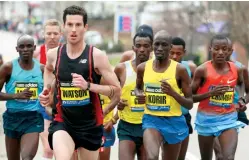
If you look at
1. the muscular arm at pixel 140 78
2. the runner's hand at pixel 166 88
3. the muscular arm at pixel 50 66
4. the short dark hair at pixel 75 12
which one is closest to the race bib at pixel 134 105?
the muscular arm at pixel 140 78

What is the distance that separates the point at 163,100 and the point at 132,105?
83 cm

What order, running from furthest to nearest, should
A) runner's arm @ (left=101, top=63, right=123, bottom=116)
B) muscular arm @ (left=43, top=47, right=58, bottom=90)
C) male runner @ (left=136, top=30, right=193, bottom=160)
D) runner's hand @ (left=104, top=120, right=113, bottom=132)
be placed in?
runner's hand @ (left=104, top=120, right=113, bottom=132) < male runner @ (left=136, top=30, right=193, bottom=160) < runner's arm @ (left=101, top=63, right=123, bottom=116) < muscular arm @ (left=43, top=47, right=58, bottom=90)

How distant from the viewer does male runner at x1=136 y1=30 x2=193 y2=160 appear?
816 cm

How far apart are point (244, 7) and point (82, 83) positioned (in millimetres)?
30894

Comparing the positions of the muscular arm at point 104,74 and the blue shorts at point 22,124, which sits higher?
the muscular arm at point 104,74

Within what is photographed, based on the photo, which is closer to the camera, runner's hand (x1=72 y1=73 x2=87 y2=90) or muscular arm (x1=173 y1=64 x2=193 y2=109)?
runner's hand (x1=72 y1=73 x2=87 y2=90)

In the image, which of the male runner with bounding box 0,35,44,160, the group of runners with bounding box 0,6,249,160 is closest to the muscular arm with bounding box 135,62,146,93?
the group of runners with bounding box 0,6,249,160

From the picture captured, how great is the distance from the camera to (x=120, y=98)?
816 cm

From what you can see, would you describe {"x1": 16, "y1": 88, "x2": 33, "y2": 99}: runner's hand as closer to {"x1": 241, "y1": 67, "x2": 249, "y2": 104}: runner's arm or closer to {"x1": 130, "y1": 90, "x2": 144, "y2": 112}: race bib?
{"x1": 130, "y1": 90, "x2": 144, "y2": 112}: race bib

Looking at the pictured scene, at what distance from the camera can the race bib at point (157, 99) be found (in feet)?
26.8

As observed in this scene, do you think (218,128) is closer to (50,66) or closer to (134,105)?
(134,105)

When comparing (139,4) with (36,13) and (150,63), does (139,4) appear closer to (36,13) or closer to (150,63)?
(36,13)

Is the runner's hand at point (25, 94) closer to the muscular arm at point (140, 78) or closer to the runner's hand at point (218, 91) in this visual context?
the muscular arm at point (140, 78)

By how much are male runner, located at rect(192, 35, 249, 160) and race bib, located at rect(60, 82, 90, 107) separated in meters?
2.07
